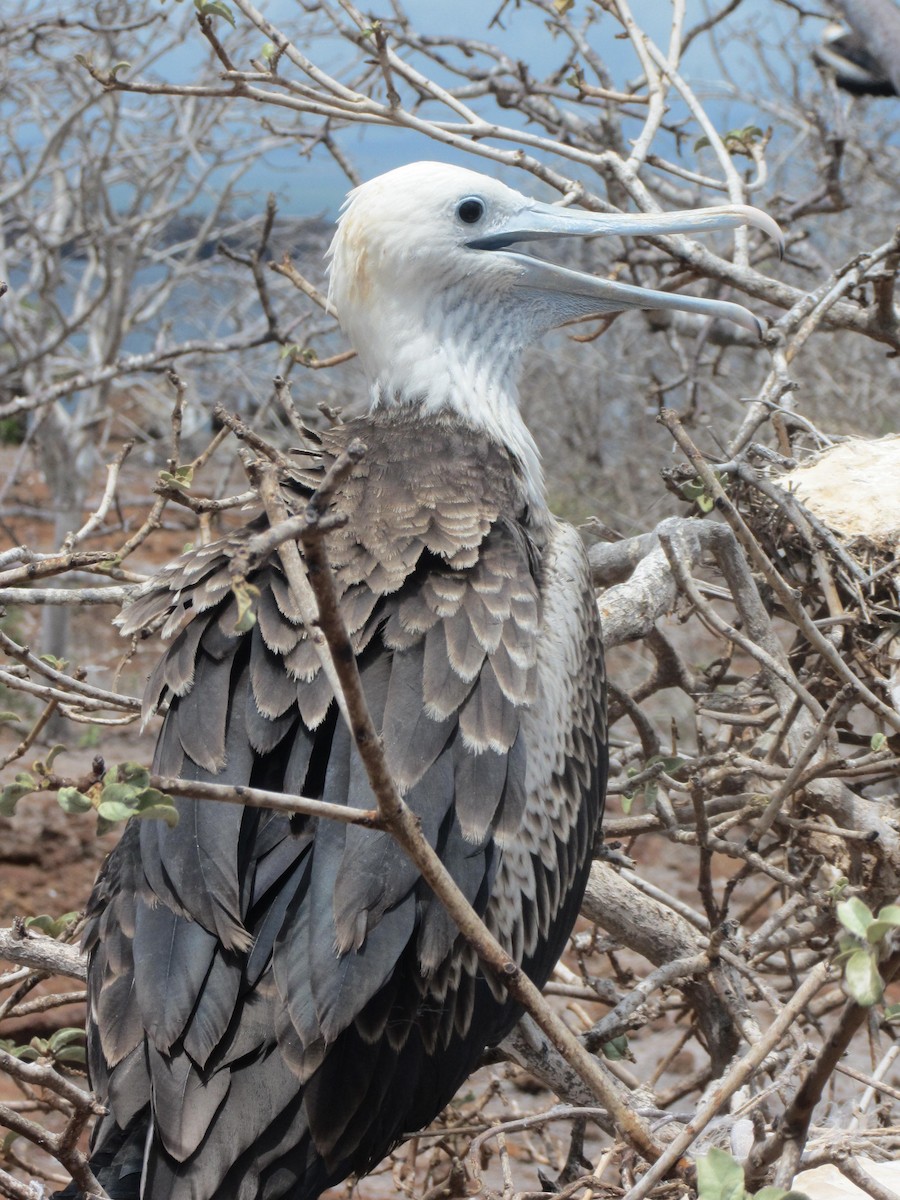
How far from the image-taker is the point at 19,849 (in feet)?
17.3

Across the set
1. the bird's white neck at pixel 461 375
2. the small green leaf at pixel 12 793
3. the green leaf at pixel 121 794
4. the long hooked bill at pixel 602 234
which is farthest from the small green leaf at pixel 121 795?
the long hooked bill at pixel 602 234

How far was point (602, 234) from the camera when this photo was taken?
2371 mm

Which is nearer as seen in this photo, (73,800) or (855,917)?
(855,917)

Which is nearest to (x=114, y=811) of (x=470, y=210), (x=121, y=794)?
(x=121, y=794)

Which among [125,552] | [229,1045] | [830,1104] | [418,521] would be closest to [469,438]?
[418,521]

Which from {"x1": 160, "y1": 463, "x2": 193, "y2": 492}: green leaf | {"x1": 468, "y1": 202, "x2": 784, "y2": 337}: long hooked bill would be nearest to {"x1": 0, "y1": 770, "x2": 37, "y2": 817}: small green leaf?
{"x1": 160, "y1": 463, "x2": 193, "y2": 492}: green leaf

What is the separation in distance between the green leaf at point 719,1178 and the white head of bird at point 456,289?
1616mm

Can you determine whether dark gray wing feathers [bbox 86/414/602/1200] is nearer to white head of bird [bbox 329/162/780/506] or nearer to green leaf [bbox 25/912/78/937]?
green leaf [bbox 25/912/78/937]

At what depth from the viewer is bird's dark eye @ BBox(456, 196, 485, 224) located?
8.08ft

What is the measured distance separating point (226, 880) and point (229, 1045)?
0.20 meters

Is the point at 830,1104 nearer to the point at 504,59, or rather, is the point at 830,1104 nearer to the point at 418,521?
the point at 418,521

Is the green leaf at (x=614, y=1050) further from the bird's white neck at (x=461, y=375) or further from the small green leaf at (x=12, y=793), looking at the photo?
the small green leaf at (x=12, y=793)

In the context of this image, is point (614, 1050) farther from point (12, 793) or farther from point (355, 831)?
point (12, 793)

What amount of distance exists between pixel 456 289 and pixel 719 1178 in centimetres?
189
